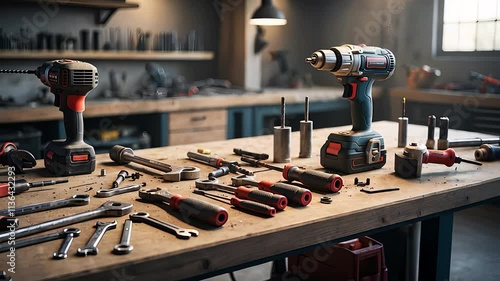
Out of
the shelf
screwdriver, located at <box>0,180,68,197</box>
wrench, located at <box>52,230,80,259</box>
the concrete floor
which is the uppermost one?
the shelf

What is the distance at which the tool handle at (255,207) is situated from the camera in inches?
49.5

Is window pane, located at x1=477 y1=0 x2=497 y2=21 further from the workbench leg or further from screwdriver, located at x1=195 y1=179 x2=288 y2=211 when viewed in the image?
screwdriver, located at x1=195 y1=179 x2=288 y2=211

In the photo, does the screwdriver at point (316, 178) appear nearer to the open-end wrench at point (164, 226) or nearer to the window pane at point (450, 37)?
the open-end wrench at point (164, 226)

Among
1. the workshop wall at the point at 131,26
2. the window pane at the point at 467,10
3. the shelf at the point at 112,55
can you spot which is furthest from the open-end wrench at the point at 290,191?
the window pane at the point at 467,10

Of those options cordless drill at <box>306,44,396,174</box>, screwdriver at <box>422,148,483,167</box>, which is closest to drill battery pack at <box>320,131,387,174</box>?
cordless drill at <box>306,44,396,174</box>

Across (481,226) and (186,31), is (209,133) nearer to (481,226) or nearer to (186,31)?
(186,31)

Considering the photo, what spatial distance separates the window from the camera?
13.2ft

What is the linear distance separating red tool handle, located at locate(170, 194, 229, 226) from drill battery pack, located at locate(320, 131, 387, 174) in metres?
0.61

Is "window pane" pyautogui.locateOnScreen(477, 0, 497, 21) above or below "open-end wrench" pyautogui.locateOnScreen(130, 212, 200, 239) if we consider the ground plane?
above

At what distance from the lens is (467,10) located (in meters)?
4.17

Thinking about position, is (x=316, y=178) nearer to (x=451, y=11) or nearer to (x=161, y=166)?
(x=161, y=166)

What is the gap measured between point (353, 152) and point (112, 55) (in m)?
2.61

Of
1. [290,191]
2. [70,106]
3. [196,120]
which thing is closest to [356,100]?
[290,191]

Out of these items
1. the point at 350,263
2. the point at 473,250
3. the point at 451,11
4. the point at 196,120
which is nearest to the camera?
the point at 350,263
